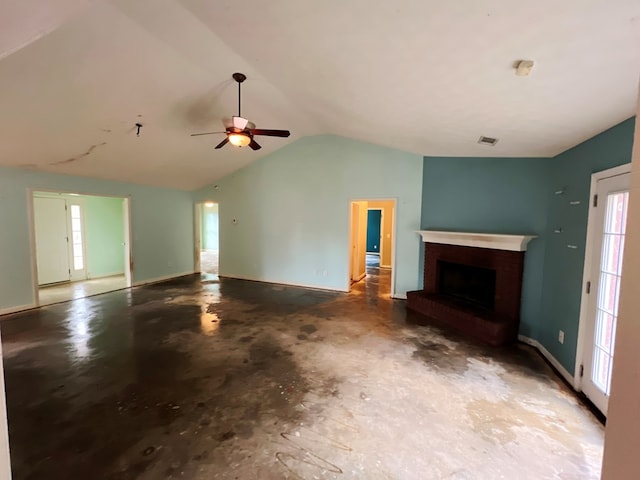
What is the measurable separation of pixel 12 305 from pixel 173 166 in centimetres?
341

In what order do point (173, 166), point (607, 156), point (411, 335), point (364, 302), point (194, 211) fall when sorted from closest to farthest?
point (607, 156) → point (411, 335) → point (364, 302) → point (173, 166) → point (194, 211)

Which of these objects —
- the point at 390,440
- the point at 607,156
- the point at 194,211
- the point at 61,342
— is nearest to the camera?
the point at 390,440

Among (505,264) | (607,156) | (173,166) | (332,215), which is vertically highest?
(173,166)

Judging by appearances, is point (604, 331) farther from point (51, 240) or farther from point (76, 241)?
point (76, 241)

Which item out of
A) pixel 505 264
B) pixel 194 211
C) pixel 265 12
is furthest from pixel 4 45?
pixel 194 211

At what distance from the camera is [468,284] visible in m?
4.64

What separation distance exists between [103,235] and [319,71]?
724cm

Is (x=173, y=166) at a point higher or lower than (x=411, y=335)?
higher

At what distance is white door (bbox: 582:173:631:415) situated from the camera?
239 centimetres

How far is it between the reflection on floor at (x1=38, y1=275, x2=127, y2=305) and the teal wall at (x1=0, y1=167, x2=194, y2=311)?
54 centimetres

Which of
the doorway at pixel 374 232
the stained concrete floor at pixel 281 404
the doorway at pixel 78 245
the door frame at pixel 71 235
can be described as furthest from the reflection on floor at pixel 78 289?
the doorway at pixel 374 232

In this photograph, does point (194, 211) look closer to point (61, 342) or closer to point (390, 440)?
point (61, 342)

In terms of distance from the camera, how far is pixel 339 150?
5.98 meters

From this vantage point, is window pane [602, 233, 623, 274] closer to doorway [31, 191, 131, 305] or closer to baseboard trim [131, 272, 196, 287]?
doorway [31, 191, 131, 305]
